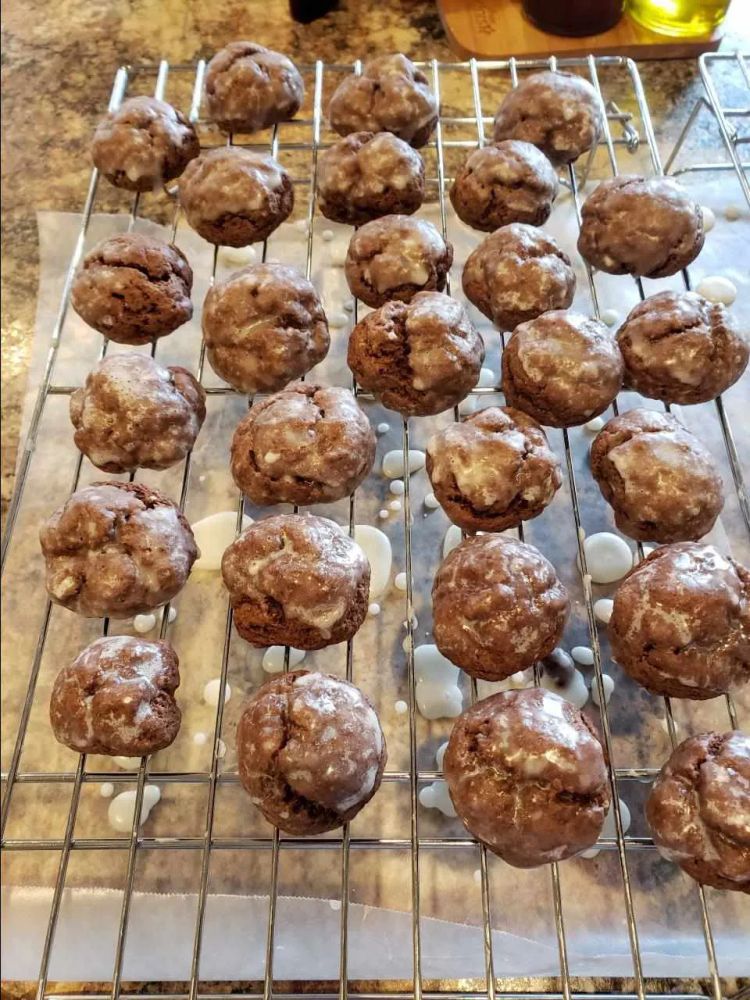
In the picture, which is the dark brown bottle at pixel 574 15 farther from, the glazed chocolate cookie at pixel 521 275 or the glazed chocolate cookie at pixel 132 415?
the glazed chocolate cookie at pixel 132 415

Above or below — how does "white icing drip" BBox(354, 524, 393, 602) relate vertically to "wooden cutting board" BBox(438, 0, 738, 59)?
below

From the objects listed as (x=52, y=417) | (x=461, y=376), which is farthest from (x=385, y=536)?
(x=52, y=417)

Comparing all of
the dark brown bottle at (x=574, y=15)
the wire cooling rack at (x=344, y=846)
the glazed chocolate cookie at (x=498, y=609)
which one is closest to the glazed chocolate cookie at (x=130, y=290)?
the wire cooling rack at (x=344, y=846)

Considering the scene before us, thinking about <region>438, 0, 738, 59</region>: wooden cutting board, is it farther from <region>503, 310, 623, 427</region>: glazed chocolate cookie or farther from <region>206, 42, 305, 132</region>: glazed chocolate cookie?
<region>503, 310, 623, 427</region>: glazed chocolate cookie

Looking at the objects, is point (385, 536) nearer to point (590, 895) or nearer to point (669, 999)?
point (590, 895)

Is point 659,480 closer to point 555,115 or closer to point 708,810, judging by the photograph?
point 708,810

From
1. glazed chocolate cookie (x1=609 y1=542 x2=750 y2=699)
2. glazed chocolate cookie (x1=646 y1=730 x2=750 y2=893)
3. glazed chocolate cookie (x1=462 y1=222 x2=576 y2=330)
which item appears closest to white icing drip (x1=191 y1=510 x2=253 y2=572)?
glazed chocolate cookie (x1=462 y1=222 x2=576 y2=330)
